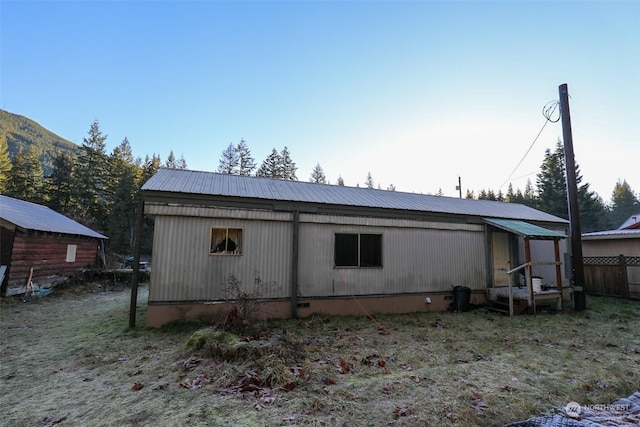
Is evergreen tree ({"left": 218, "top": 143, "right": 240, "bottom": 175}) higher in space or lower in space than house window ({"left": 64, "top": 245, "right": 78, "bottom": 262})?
higher

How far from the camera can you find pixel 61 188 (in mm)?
31766

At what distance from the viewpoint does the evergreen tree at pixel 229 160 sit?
143 feet

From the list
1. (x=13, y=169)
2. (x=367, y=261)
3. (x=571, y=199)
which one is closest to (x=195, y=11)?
(x=367, y=261)

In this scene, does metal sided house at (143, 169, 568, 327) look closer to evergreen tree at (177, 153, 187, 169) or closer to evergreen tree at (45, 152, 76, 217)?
evergreen tree at (45, 152, 76, 217)

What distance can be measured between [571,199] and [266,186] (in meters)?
9.94

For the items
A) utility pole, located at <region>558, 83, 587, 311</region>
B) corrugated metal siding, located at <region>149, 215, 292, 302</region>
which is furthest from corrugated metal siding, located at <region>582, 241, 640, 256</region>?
corrugated metal siding, located at <region>149, 215, 292, 302</region>

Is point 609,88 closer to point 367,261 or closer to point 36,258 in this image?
point 367,261

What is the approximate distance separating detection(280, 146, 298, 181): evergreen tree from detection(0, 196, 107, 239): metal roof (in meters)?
27.7

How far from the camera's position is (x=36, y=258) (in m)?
13.4

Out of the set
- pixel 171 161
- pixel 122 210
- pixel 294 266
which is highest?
pixel 171 161

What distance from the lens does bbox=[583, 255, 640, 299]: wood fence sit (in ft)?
39.2

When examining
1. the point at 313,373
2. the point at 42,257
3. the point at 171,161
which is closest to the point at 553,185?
the point at 313,373

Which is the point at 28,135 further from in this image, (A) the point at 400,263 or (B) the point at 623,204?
(B) the point at 623,204

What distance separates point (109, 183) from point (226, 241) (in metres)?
36.0
